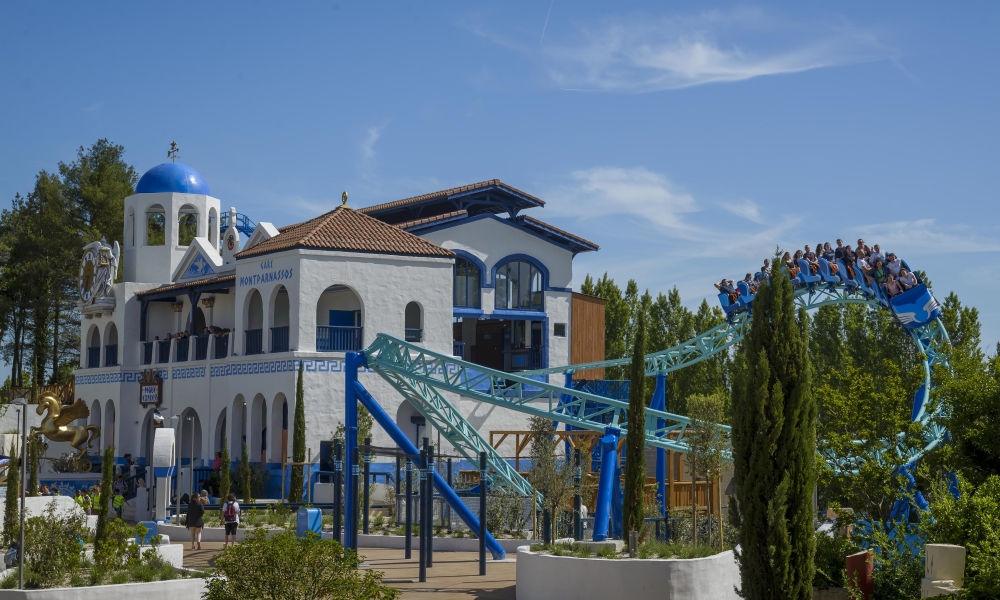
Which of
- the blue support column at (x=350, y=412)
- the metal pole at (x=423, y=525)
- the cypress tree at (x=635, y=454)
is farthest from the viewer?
the blue support column at (x=350, y=412)

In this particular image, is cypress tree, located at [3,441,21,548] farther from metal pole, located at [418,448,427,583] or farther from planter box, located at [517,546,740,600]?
planter box, located at [517,546,740,600]

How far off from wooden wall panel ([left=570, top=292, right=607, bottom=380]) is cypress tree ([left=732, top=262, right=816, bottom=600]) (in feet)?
100

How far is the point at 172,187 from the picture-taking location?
49219mm

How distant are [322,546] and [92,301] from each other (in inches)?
1492

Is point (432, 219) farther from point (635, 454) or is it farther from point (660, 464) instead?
point (635, 454)

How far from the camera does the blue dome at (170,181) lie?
49250 mm

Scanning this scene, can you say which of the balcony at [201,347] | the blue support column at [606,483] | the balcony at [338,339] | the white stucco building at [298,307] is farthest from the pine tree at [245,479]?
the blue support column at [606,483]

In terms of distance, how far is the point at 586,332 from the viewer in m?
47.6

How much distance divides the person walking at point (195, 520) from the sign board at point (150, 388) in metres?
18.8

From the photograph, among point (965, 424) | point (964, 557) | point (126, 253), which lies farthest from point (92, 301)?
point (964, 557)

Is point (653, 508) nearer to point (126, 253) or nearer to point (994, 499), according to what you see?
point (994, 499)

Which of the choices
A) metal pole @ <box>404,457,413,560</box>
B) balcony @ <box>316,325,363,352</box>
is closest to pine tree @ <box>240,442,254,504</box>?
balcony @ <box>316,325,363,352</box>

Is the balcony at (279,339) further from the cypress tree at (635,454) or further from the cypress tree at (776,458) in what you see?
the cypress tree at (776,458)

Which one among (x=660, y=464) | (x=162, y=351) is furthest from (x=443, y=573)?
(x=162, y=351)
